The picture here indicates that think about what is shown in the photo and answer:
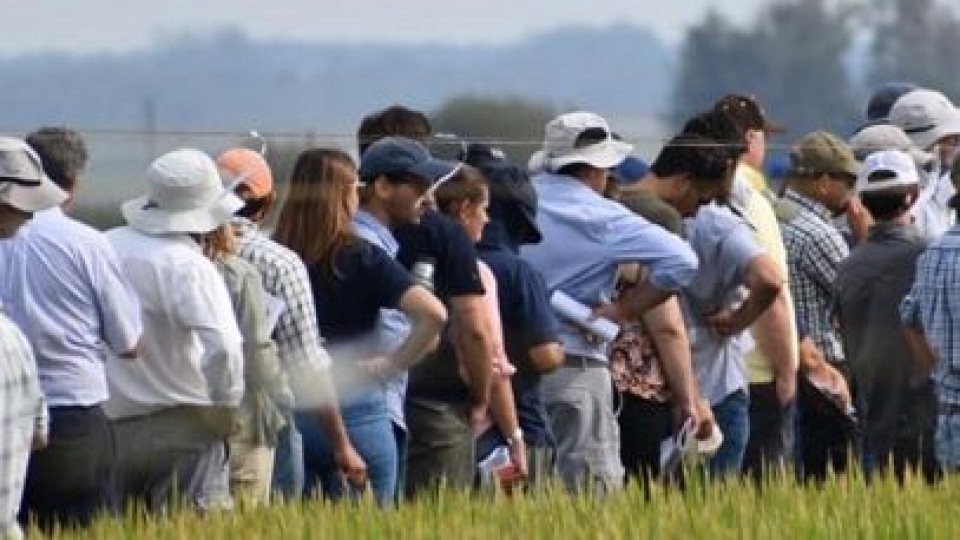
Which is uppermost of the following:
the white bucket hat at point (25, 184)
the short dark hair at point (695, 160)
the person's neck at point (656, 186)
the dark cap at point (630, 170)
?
the white bucket hat at point (25, 184)

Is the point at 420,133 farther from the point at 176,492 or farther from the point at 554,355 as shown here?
the point at 176,492

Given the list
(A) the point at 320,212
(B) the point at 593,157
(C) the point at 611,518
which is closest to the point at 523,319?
(B) the point at 593,157

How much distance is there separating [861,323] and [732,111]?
0.89m

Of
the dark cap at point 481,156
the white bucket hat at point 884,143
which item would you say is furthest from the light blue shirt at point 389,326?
the white bucket hat at point 884,143

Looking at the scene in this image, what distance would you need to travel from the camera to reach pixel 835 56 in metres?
14.7

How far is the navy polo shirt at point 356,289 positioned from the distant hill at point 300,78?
1.36 meters

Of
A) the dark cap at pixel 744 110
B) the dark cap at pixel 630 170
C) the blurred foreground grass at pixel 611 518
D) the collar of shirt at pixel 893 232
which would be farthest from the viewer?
the dark cap at pixel 630 170

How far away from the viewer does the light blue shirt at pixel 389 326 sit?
1030 centimetres

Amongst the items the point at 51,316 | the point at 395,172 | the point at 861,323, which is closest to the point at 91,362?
the point at 51,316

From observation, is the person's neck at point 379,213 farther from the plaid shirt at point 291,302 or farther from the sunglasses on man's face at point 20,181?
the sunglasses on man's face at point 20,181

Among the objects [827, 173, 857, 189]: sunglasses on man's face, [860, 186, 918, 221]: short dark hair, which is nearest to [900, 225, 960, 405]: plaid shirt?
[860, 186, 918, 221]: short dark hair

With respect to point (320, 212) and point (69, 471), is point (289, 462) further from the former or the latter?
point (69, 471)

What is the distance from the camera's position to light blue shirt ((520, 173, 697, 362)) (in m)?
10.9

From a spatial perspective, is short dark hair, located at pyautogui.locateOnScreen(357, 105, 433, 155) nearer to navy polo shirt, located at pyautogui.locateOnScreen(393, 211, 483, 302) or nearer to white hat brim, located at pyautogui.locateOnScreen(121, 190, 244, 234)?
navy polo shirt, located at pyautogui.locateOnScreen(393, 211, 483, 302)
